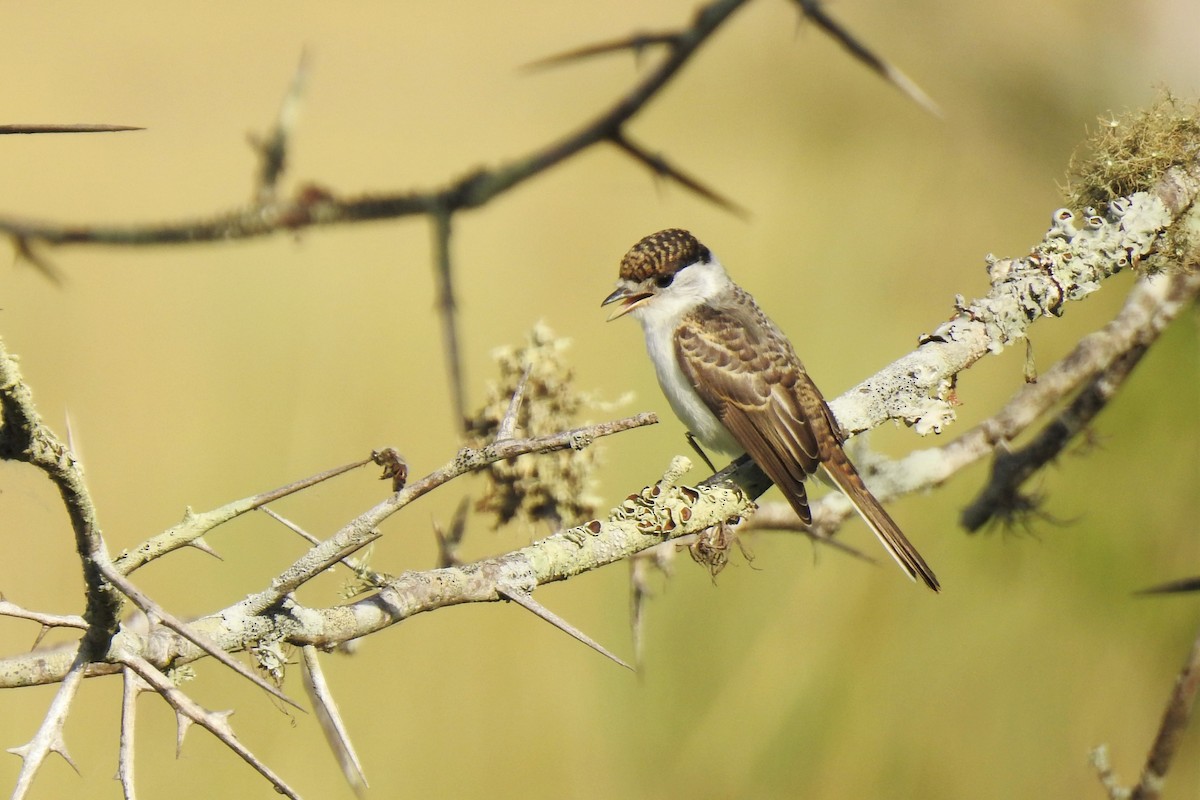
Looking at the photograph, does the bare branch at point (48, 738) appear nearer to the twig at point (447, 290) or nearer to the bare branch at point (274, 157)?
the twig at point (447, 290)

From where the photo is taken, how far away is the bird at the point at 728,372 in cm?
330

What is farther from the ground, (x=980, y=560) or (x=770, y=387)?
(x=770, y=387)

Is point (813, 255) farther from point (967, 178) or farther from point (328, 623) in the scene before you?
point (328, 623)

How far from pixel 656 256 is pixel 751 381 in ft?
1.73

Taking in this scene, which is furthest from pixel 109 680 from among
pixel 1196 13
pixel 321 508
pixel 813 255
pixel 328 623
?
pixel 1196 13

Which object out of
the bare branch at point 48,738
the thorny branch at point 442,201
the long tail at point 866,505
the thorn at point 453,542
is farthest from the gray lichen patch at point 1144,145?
the bare branch at point 48,738

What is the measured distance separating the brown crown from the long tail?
2.89 feet

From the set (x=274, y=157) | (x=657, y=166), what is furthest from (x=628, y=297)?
(x=274, y=157)

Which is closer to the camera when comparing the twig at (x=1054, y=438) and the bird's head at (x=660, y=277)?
the twig at (x=1054, y=438)

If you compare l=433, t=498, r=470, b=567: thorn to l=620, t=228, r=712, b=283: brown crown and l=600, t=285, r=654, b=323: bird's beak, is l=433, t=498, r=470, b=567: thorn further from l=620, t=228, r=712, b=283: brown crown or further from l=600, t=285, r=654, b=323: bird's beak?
l=620, t=228, r=712, b=283: brown crown

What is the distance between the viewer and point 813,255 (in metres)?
5.82

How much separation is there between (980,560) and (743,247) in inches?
110

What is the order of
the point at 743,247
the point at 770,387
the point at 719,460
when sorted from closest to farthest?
the point at 770,387
the point at 719,460
the point at 743,247

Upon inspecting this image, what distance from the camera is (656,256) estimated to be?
3.72 m
